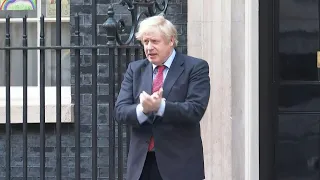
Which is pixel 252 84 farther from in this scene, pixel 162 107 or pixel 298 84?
pixel 162 107

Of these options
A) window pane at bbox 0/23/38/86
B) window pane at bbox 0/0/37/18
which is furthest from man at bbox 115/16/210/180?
window pane at bbox 0/0/37/18

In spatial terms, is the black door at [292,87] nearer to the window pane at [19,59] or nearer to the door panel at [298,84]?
the door panel at [298,84]

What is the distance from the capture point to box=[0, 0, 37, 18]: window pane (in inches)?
251

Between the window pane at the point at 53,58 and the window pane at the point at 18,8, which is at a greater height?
the window pane at the point at 18,8

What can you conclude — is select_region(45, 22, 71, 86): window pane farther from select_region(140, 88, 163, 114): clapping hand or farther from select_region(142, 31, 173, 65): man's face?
select_region(140, 88, 163, 114): clapping hand

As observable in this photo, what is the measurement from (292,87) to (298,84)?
2.0 inches

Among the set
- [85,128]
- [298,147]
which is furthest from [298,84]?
[85,128]

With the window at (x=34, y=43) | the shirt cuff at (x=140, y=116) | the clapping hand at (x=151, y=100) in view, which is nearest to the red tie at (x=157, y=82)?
the shirt cuff at (x=140, y=116)

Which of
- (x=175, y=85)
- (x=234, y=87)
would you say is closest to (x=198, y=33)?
(x=234, y=87)

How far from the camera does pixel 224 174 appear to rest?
546 cm

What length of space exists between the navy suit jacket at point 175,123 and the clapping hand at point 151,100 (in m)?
0.11

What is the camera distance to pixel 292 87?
5.66 m

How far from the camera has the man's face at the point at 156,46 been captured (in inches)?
144

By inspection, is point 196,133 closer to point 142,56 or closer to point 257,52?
point 142,56
